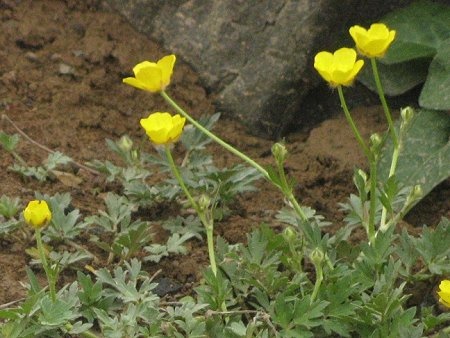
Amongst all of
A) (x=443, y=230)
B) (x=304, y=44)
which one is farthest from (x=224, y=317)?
(x=304, y=44)

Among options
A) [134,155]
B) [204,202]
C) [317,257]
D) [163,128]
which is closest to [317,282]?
[317,257]

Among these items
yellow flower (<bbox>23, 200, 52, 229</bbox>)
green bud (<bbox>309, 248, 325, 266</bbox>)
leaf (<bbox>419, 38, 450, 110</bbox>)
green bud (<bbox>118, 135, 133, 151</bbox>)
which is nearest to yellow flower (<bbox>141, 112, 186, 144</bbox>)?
yellow flower (<bbox>23, 200, 52, 229</bbox>)

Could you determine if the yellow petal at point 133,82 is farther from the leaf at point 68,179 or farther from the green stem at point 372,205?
the leaf at point 68,179

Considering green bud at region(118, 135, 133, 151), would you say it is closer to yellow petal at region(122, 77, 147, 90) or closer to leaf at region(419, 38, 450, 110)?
yellow petal at region(122, 77, 147, 90)

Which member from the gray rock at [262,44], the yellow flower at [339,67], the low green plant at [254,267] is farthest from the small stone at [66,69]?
the yellow flower at [339,67]

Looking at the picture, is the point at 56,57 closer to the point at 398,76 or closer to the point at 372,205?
the point at 398,76

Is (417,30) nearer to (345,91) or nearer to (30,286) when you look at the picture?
(345,91)

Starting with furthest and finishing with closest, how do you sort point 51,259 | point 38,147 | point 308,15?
point 308,15, point 38,147, point 51,259
